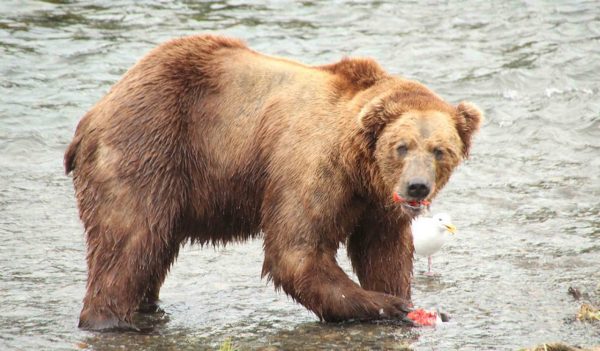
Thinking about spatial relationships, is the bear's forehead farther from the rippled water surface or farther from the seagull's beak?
the seagull's beak

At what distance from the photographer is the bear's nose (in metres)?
6.05

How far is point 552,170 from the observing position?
10.7 metres

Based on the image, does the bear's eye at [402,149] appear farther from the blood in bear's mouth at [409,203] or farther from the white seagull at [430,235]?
the white seagull at [430,235]

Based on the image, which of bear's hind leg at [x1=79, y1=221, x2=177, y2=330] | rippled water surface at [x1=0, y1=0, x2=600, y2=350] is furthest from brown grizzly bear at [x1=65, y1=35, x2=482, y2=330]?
rippled water surface at [x1=0, y1=0, x2=600, y2=350]

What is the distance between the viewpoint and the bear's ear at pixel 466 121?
A: 21.1 feet

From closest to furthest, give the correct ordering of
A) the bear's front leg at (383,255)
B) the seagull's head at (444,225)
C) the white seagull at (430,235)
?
the bear's front leg at (383,255), the white seagull at (430,235), the seagull's head at (444,225)

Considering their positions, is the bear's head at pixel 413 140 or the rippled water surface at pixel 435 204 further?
the rippled water surface at pixel 435 204

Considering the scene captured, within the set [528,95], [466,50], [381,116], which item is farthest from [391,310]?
[466,50]

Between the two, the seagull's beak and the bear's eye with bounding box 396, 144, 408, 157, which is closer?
the bear's eye with bounding box 396, 144, 408, 157

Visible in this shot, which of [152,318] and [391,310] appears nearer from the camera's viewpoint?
[391,310]

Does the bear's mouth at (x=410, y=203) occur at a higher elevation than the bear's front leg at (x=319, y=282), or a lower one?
higher

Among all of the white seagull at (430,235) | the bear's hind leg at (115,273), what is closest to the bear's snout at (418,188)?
the bear's hind leg at (115,273)

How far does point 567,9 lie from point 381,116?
Answer: 9.30m

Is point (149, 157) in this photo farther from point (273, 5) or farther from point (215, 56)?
point (273, 5)
